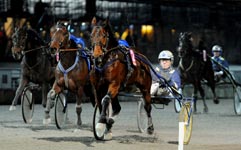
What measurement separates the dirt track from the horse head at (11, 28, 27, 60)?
5.94 ft

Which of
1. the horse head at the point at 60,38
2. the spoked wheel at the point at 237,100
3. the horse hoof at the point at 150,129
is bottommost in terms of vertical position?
the spoked wheel at the point at 237,100

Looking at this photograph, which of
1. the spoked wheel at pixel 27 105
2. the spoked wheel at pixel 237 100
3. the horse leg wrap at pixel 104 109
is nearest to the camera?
the horse leg wrap at pixel 104 109

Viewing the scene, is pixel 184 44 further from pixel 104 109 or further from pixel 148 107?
pixel 104 109

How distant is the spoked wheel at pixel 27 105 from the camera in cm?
1886

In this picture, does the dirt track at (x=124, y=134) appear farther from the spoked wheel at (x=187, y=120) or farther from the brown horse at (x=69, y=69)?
the brown horse at (x=69, y=69)

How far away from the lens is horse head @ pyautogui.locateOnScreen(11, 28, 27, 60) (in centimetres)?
1867

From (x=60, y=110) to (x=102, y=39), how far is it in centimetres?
387

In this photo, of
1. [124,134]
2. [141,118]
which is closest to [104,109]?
[124,134]

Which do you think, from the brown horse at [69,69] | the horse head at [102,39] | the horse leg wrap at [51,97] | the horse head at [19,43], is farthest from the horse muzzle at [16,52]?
the horse head at [102,39]

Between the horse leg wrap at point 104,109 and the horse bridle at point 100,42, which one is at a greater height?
the horse bridle at point 100,42

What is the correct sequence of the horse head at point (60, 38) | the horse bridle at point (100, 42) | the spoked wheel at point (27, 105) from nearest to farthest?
the horse bridle at point (100, 42)
the horse head at point (60, 38)
the spoked wheel at point (27, 105)

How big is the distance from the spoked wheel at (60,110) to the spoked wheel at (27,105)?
1.26 metres

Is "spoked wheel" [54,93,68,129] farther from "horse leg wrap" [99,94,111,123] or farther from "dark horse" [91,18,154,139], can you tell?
"horse leg wrap" [99,94,111,123]

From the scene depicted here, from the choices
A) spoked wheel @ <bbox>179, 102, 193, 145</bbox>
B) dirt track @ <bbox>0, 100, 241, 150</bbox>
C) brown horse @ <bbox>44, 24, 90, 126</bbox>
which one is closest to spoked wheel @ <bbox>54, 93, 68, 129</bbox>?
dirt track @ <bbox>0, 100, 241, 150</bbox>
